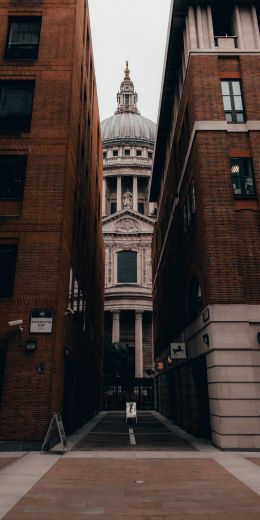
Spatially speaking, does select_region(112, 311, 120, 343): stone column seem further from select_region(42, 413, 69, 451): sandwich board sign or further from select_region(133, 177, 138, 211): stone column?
select_region(42, 413, 69, 451): sandwich board sign

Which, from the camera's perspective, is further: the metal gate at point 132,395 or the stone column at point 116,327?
the stone column at point 116,327

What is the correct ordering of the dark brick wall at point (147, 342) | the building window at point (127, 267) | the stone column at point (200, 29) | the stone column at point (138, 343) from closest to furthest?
the stone column at point (200, 29) → the stone column at point (138, 343) → the dark brick wall at point (147, 342) → the building window at point (127, 267)

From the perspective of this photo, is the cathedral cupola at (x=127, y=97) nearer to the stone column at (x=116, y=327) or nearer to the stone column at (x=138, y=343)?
the stone column at (x=116, y=327)

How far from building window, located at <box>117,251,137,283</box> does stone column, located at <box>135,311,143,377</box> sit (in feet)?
18.7

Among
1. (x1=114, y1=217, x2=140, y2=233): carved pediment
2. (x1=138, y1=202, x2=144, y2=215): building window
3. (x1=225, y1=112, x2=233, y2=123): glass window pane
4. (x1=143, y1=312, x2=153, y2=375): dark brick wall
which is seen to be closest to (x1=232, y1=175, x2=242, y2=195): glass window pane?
(x1=225, y1=112, x2=233, y2=123): glass window pane

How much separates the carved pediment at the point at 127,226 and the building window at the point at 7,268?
43.7 metres

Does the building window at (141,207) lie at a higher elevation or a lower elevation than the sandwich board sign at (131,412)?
higher

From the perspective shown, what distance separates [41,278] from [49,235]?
1.87m

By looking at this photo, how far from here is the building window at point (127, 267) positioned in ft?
184

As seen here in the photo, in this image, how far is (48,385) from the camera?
46.8ft

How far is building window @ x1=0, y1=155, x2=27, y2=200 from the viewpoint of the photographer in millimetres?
17219

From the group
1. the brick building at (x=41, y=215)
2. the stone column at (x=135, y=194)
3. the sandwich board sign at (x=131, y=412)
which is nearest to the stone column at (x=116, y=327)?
the brick building at (x=41, y=215)

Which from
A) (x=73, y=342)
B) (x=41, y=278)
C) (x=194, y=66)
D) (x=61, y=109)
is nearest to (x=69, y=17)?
(x=61, y=109)

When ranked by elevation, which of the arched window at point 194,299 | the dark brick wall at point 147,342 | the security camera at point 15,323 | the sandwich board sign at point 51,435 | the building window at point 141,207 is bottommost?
the sandwich board sign at point 51,435
